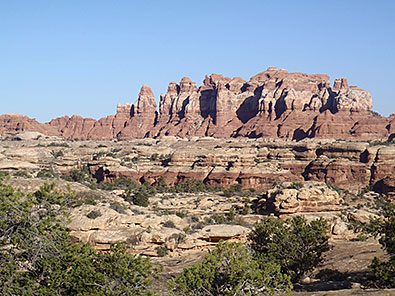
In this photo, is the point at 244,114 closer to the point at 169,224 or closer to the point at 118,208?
the point at 118,208

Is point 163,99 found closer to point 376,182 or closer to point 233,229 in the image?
point 376,182

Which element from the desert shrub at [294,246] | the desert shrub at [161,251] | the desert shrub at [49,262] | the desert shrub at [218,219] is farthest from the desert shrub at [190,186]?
the desert shrub at [49,262]

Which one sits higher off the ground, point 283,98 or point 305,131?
point 283,98

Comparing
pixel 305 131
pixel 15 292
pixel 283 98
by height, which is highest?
pixel 283 98

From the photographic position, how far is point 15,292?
1353cm

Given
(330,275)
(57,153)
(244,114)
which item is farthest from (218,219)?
(244,114)

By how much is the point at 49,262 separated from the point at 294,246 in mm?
13360

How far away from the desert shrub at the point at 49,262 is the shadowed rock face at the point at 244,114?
405 ft

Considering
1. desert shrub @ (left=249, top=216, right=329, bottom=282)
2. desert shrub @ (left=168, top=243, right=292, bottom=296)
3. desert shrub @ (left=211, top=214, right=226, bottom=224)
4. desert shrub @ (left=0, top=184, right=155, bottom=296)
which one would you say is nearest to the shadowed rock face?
desert shrub @ (left=211, top=214, right=226, bottom=224)

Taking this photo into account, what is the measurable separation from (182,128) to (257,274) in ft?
518

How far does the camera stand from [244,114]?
170250 millimetres

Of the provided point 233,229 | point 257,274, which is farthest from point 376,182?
point 257,274

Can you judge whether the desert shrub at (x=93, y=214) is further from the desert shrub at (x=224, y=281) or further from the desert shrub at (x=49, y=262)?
the desert shrub at (x=224, y=281)

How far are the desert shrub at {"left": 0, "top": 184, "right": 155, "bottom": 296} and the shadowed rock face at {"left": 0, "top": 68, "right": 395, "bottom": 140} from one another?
405ft
